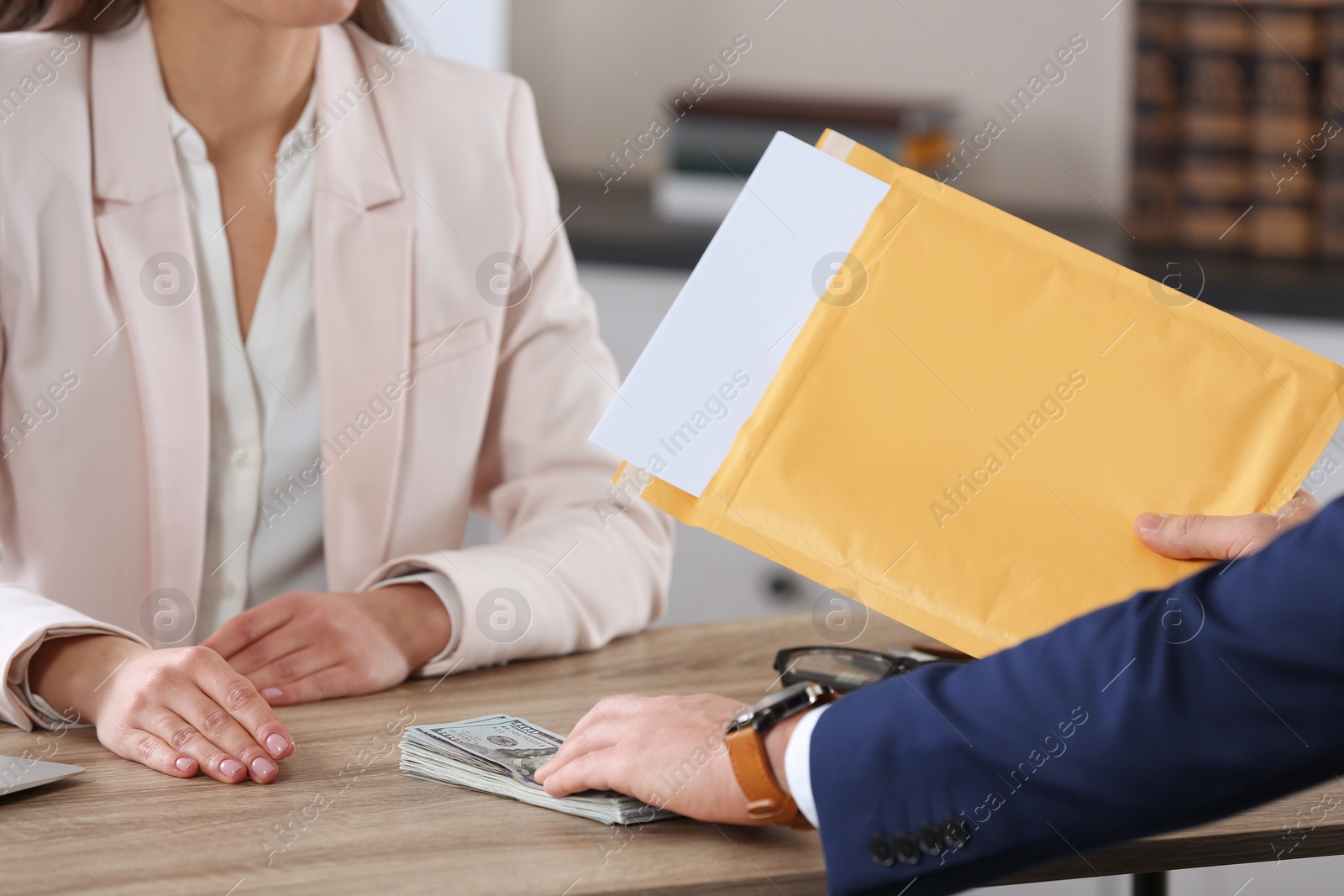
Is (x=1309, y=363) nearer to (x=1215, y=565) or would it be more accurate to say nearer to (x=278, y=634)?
(x=1215, y=565)

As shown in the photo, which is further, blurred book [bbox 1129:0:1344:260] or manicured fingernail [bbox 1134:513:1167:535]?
blurred book [bbox 1129:0:1344:260]

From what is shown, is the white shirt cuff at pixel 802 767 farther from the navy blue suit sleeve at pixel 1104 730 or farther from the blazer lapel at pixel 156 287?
the blazer lapel at pixel 156 287

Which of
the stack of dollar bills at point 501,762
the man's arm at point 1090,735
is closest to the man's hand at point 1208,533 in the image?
the man's arm at point 1090,735

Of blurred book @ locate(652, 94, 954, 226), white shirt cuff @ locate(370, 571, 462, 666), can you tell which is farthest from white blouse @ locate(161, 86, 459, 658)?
blurred book @ locate(652, 94, 954, 226)

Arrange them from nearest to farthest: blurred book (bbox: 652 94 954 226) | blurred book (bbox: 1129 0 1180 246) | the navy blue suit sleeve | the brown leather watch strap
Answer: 1. the navy blue suit sleeve
2. the brown leather watch strap
3. blurred book (bbox: 1129 0 1180 246)
4. blurred book (bbox: 652 94 954 226)

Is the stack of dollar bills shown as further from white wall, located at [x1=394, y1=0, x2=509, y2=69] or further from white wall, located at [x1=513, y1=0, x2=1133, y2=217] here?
white wall, located at [x1=513, y1=0, x2=1133, y2=217]

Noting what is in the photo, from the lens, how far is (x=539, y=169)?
55.8 inches

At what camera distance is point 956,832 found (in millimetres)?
713

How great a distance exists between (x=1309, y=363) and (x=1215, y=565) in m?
0.26

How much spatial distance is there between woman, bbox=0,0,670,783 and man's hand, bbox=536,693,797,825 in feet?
0.89

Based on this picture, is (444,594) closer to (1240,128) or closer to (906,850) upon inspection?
(906,850)

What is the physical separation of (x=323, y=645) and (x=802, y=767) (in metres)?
0.45

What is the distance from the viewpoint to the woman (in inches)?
45.0

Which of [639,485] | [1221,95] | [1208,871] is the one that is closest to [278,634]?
[639,485]
